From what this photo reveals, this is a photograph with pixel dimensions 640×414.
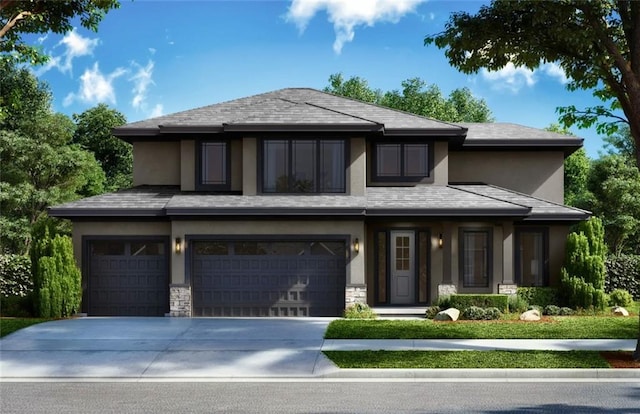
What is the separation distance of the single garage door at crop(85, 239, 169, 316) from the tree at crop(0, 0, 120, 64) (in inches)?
243

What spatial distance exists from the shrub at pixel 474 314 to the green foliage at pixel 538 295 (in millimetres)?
2887

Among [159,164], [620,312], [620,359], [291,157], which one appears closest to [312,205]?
[291,157]

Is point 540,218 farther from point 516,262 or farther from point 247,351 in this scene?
point 247,351

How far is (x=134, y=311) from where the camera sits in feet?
76.2

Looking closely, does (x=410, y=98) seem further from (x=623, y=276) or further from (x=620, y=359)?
(x=620, y=359)

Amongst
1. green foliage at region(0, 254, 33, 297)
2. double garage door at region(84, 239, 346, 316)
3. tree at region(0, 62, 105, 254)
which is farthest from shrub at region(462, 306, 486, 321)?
tree at region(0, 62, 105, 254)

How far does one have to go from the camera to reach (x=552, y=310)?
22.6 m

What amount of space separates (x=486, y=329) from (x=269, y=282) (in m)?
7.29

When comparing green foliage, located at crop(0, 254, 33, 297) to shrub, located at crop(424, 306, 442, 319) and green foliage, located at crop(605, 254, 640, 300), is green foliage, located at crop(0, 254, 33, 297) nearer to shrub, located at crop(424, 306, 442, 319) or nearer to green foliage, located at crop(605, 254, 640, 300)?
shrub, located at crop(424, 306, 442, 319)

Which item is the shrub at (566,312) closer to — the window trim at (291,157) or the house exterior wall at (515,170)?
the house exterior wall at (515,170)

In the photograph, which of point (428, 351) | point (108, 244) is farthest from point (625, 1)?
point (108, 244)

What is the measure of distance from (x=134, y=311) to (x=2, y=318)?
3859mm

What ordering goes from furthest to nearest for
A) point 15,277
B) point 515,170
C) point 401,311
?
point 515,170 < point 15,277 < point 401,311

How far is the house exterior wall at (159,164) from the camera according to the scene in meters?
26.8
